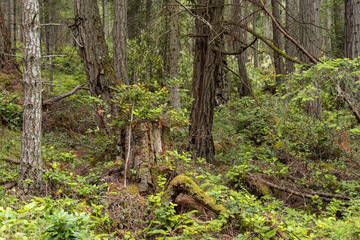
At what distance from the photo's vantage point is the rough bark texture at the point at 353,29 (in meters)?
7.95

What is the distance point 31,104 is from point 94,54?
3.25 metres

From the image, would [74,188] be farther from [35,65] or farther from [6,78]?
[6,78]

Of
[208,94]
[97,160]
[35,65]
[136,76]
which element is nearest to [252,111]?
[208,94]

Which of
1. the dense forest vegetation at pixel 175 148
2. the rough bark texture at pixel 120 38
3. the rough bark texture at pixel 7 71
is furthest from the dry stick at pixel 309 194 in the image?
the rough bark texture at pixel 7 71

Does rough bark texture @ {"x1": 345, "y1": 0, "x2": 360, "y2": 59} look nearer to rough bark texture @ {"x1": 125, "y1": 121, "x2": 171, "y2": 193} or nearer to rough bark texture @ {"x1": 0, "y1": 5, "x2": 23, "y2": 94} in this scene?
rough bark texture @ {"x1": 125, "y1": 121, "x2": 171, "y2": 193}

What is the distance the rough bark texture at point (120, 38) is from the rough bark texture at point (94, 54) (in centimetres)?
136

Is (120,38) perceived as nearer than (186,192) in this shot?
No

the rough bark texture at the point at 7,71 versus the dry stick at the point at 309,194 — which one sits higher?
the rough bark texture at the point at 7,71

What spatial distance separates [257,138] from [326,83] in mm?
4182

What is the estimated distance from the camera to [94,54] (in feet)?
24.9

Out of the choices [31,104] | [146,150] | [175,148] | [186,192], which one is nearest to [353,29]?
[175,148]

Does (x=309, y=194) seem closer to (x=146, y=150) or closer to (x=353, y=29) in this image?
(x=146, y=150)

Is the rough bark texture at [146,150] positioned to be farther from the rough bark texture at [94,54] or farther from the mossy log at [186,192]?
the rough bark texture at [94,54]

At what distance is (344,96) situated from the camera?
543cm
